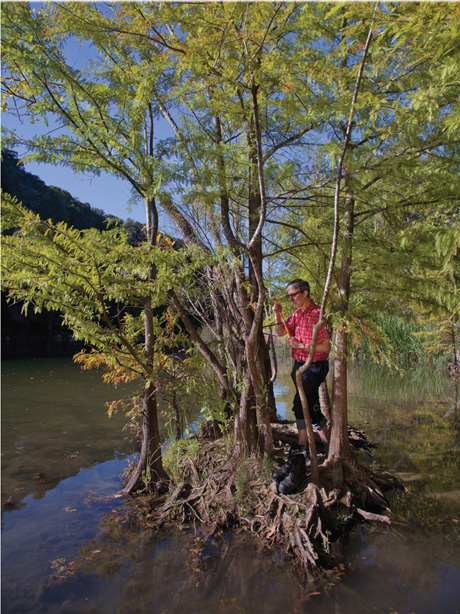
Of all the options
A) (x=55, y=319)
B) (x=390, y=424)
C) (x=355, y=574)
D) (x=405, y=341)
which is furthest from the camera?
(x=55, y=319)

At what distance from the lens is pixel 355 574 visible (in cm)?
309

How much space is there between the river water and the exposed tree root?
161mm

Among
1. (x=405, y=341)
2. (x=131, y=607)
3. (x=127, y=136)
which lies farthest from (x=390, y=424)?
(x=405, y=341)

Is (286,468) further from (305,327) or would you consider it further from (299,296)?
(299,296)

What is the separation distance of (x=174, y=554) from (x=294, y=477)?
120cm

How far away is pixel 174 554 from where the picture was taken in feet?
11.1

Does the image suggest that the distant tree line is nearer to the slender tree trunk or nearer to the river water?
the river water

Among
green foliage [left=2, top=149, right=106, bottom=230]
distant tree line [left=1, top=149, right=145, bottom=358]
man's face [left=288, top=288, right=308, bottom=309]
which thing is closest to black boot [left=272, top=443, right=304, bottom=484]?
man's face [left=288, top=288, right=308, bottom=309]

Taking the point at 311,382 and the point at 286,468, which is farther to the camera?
the point at 311,382

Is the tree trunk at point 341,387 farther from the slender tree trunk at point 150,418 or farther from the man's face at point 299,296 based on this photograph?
the slender tree trunk at point 150,418

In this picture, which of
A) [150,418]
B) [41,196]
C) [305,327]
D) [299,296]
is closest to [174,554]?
[150,418]

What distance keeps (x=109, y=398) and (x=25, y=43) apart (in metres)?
8.84

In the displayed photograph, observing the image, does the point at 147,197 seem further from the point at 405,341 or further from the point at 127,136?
the point at 405,341

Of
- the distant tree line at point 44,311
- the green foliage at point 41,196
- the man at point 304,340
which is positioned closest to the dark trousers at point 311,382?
the man at point 304,340
